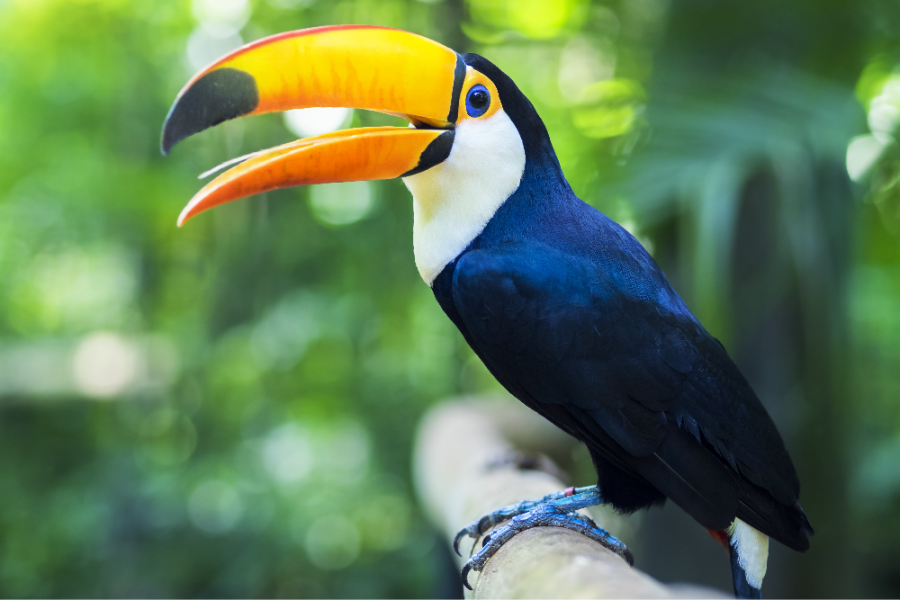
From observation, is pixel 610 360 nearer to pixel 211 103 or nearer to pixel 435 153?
pixel 435 153

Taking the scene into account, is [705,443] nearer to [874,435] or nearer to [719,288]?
[719,288]

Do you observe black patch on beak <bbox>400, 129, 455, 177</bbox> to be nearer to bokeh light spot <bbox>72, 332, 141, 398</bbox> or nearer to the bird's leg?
the bird's leg

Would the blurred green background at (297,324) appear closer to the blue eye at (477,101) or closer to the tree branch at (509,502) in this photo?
the tree branch at (509,502)

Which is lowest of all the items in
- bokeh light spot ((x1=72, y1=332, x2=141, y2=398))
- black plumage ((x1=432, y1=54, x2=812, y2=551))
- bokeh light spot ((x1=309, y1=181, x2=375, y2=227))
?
bokeh light spot ((x1=72, y1=332, x2=141, y2=398))

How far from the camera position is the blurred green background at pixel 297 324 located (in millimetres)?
2232

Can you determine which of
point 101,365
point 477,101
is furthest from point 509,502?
point 101,365

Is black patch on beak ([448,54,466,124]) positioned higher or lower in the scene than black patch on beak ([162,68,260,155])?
higher

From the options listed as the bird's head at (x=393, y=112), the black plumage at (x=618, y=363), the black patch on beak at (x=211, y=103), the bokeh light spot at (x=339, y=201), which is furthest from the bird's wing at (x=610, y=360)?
the bokeh light spot at (x=339, y=201)

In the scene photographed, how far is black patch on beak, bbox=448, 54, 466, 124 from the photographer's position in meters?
1.34

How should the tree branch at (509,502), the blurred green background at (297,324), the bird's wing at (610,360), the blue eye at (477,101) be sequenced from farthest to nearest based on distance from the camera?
the blurred green background at (297,324) → the blue eye at (477,101) → the bird's wing at (610,360) → the tree branch at (509,502)

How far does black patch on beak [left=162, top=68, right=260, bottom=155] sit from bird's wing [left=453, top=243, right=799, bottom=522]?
1.49 feet

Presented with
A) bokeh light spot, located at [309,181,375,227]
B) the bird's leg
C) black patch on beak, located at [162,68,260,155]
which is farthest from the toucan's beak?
bokeh light spot, located at [309,181,375,227]

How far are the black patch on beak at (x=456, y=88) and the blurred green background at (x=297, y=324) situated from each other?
0.83m

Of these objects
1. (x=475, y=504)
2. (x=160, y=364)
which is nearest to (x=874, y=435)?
(x=475, y=504)
